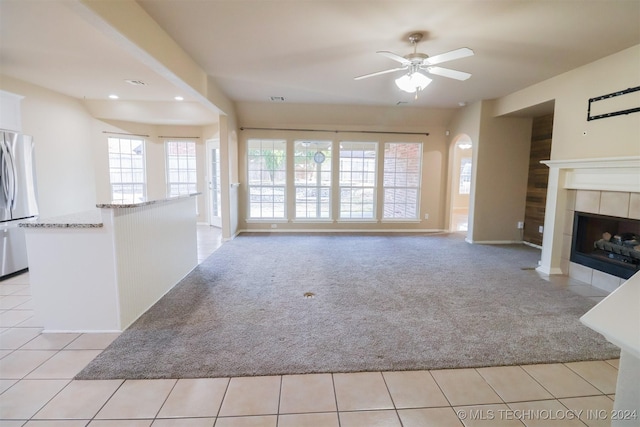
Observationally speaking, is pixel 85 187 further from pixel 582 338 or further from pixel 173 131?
pixel 582 338

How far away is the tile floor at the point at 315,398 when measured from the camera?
62.7 inches

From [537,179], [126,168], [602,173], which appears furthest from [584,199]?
[126,168]

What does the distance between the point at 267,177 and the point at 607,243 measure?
5575mm

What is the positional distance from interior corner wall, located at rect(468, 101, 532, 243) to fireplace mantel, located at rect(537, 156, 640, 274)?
153cm

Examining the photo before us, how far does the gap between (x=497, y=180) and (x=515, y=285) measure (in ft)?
9.05

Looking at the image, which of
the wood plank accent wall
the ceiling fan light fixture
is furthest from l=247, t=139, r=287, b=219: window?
the wood plank accent wall

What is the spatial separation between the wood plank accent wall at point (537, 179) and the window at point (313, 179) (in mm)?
3886

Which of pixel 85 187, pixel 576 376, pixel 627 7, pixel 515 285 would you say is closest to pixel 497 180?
pixel 515 285

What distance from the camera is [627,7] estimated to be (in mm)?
2438

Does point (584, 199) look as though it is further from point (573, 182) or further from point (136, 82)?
point (136, 82)

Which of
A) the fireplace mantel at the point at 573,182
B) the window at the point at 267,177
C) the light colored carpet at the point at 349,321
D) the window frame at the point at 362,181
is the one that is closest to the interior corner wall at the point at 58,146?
the light colored carpet at the point at 349,321

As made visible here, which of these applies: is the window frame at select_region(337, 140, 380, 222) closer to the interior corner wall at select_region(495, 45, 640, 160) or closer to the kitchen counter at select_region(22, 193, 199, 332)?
the interior corner wall at select_region(495, 45, 640, 160)

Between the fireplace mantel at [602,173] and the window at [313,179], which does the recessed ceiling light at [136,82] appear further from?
the fireplace mantel at [602,173]

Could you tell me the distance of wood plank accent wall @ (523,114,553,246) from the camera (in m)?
5.26
